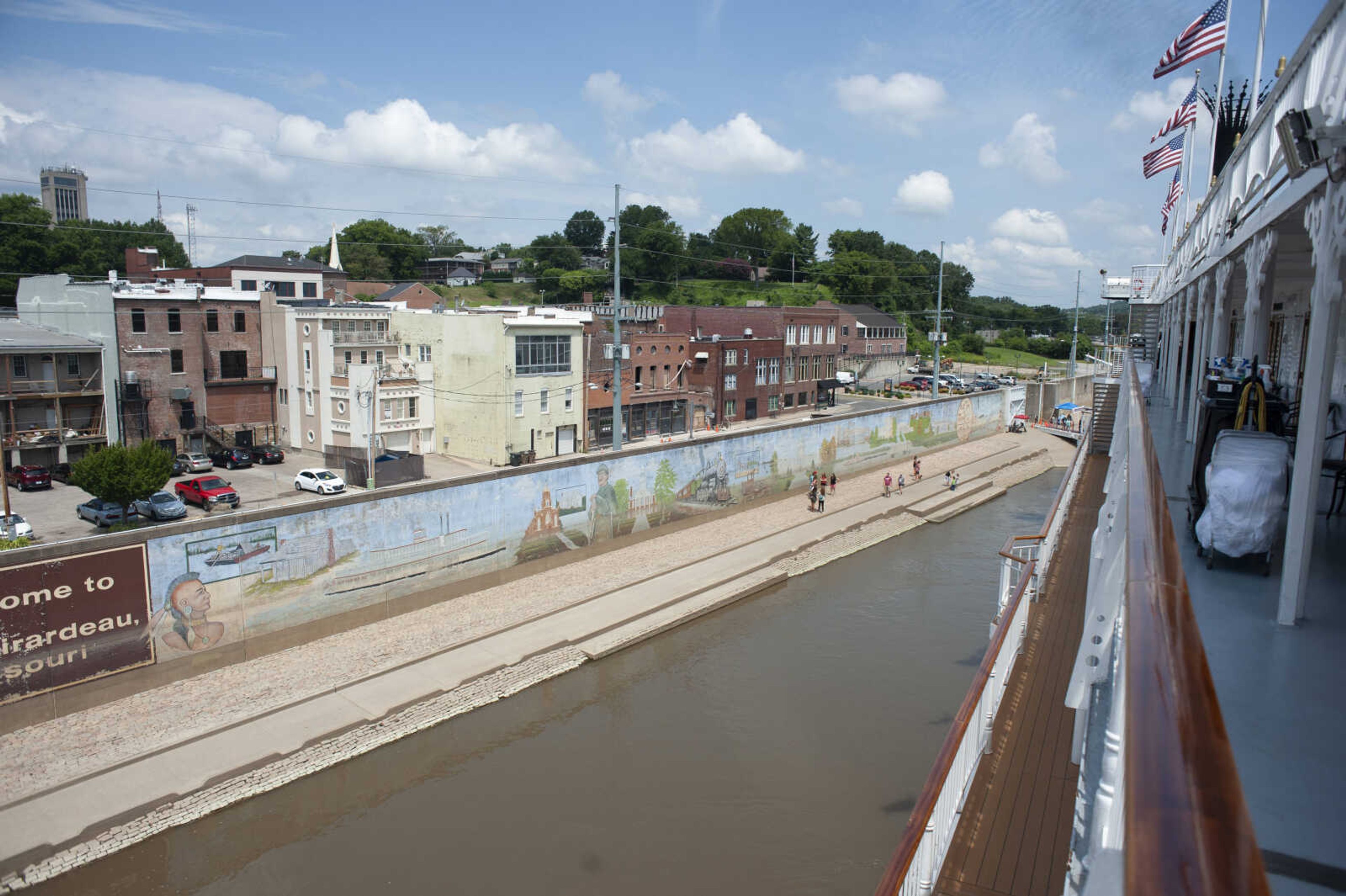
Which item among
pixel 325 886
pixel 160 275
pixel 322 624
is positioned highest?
pixel 160 275

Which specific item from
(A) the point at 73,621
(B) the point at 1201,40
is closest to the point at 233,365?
(A) the point at 73,621

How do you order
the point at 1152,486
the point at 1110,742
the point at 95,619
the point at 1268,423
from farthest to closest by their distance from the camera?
the point at 95,619 → the point at 1268,423 → the point at 1152,486 → the point at 1110,742

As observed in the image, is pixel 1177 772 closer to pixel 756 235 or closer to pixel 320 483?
pixel 320 483

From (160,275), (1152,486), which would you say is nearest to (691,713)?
(1152,486)

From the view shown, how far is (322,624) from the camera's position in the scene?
1549 cm

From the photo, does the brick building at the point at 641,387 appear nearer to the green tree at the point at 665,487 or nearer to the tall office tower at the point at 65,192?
the green tree at the point at 665,487

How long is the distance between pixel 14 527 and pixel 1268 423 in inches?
932

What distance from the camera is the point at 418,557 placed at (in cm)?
1708

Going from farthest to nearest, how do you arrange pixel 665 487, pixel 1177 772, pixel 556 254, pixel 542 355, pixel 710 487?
1. pixel 556 254
2. pixel 542 355
3. pixel 710 487
4. pixel 665 487
5. pixel 1177 772

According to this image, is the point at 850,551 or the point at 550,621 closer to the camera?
the point at 550,621

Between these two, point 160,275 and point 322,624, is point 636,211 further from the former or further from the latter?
point 322,624

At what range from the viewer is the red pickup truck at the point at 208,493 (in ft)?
79.8

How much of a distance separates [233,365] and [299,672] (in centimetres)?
2396

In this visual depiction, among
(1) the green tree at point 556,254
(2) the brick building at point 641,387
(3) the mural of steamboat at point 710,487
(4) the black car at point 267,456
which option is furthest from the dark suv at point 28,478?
(1) the green tree at point 556,254
